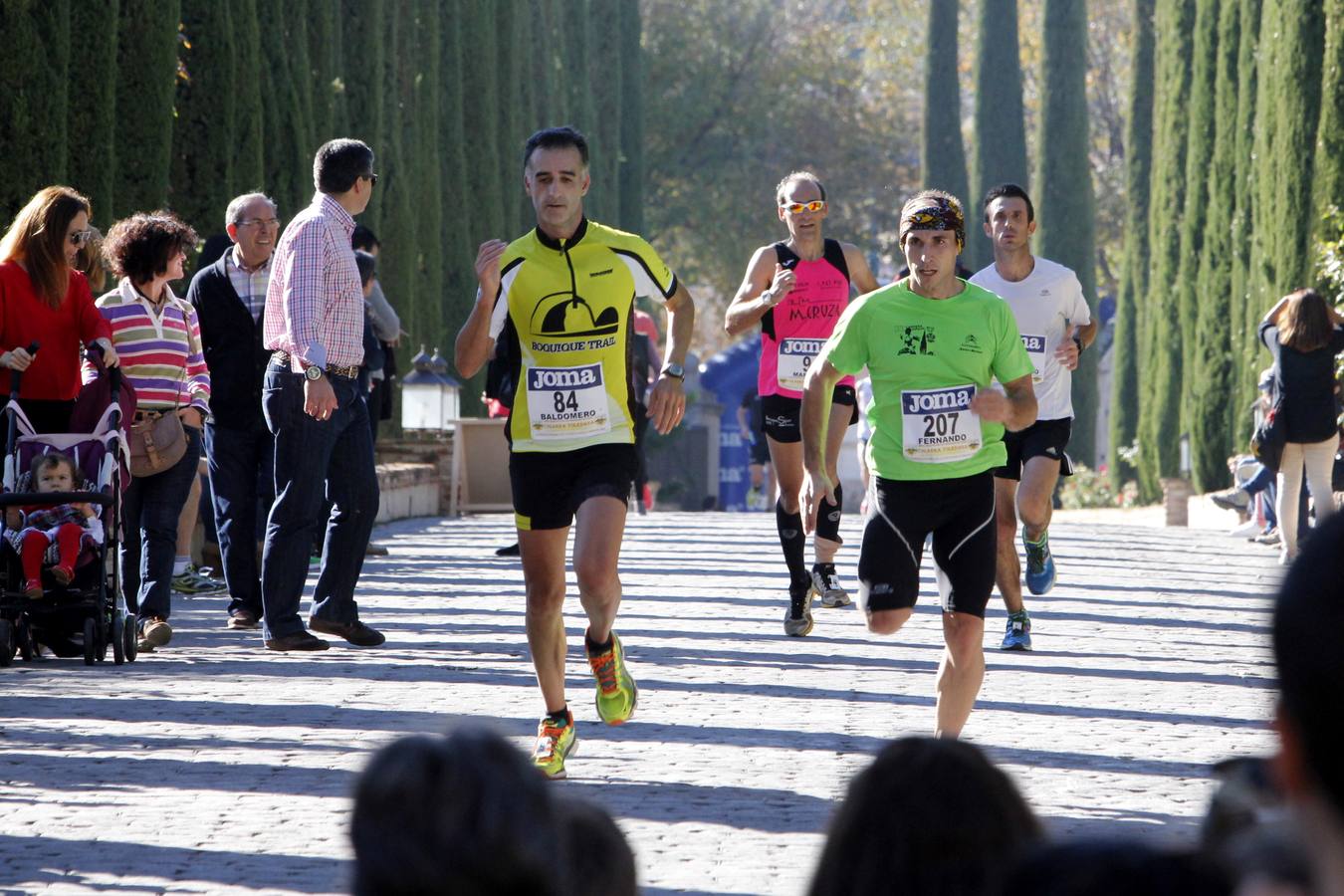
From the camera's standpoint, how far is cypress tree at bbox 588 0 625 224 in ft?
153

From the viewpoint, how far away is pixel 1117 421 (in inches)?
1662

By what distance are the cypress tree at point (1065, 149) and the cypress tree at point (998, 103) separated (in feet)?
9.68

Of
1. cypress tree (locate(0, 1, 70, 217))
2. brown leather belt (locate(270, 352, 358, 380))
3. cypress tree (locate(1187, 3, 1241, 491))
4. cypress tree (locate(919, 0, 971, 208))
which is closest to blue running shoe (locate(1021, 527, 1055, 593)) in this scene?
brown leather belt (locate(270, 352, 358, 380))

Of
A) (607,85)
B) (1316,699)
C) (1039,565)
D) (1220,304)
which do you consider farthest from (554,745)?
(607,85)

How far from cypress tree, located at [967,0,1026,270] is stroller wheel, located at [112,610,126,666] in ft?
137

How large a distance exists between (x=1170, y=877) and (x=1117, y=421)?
41.3m

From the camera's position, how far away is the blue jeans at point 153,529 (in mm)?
11109

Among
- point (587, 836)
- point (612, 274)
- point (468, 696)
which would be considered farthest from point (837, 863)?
point (468, 696)

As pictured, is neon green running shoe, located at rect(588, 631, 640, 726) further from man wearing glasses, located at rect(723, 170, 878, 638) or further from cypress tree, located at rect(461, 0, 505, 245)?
cypress tree, located at rect(461, 0, 505, 245)

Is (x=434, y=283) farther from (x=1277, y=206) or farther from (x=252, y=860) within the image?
(x=252, y=860)

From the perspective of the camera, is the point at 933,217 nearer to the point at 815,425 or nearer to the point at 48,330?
the point at 815,425

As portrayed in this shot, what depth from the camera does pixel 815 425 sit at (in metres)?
7.88

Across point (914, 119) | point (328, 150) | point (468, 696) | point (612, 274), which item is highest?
point (914, 119)

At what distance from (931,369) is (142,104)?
10.4 m
